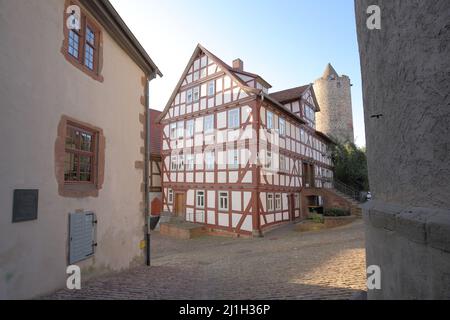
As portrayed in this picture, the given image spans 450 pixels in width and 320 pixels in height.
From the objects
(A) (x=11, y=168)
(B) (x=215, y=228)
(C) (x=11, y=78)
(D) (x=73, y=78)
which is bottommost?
(B) (x=215, y=228)

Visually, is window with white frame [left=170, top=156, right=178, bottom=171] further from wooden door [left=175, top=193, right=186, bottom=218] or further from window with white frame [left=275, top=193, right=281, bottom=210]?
window with white frame [left=275, top=193, right=281, bottom=210]

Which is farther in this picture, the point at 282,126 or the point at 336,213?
the point at 282,126

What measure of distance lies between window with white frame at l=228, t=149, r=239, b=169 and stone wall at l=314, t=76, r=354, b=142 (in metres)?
27.0

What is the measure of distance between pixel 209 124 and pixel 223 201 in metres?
5.24

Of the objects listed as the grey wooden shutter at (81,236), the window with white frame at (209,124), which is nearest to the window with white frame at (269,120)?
the window with white frame at (209,124)

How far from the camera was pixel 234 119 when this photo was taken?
16.7 metres

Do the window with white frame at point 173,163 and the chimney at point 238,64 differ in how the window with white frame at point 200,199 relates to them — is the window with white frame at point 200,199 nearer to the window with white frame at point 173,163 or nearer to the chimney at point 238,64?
the window with white frame at point 173,163

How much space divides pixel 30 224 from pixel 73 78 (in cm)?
280

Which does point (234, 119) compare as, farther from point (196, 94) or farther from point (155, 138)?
point (155, 138)

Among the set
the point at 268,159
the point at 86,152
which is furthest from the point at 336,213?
the point at 86,152

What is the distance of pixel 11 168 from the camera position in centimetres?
378

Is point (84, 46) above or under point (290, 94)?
under

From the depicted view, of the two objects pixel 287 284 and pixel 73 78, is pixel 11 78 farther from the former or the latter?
pixel 287 284
